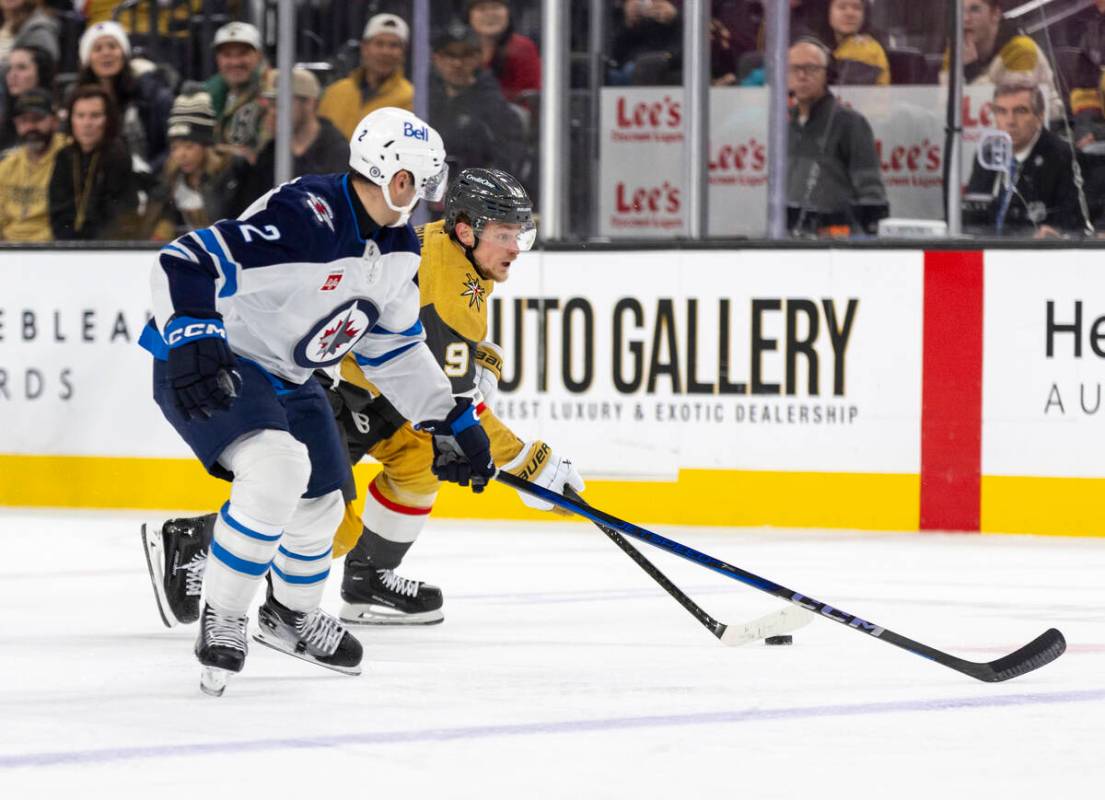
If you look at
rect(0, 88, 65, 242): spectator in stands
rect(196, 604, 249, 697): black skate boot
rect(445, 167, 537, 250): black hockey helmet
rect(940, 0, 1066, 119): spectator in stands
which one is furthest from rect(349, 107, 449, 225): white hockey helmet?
rect(0, 88, 65, 242): spectator in stands

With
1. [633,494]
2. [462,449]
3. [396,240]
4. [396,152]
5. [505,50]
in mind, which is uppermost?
[505,50]

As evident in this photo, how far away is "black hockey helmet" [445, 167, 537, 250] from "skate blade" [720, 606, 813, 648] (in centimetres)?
90

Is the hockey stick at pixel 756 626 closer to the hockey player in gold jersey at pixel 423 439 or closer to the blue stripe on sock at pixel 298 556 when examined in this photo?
the hockey player in gold jersey at pixel 423 439

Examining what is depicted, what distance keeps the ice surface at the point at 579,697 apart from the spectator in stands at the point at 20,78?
233 cm

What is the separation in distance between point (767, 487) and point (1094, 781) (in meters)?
3.59

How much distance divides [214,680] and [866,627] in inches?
46.2

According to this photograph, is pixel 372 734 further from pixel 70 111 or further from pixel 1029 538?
pixel 70 111

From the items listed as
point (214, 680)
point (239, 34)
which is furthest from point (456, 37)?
point (214, 680)

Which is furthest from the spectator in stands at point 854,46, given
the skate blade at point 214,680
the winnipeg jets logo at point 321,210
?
the skate blade at point 214,680

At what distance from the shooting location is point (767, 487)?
611cm

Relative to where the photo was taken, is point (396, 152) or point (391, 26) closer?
point (396, 152)

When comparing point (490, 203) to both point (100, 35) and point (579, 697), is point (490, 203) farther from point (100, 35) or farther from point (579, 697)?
point (100, 35)

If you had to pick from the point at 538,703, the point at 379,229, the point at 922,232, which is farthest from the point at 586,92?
the point at 538,703

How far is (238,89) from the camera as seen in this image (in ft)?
22.1
